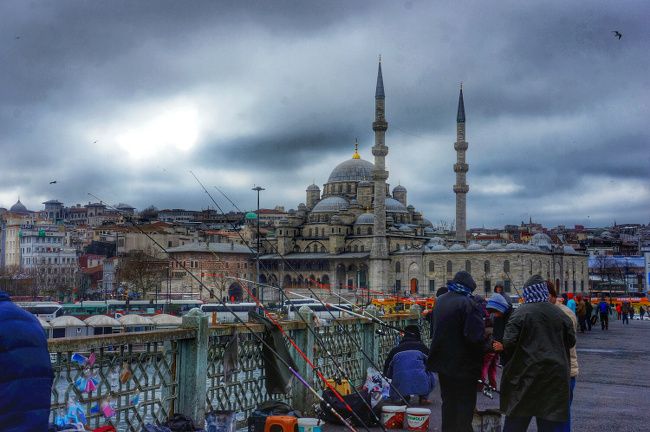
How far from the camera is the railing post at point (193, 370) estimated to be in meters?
5.00

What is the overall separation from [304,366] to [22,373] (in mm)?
4108

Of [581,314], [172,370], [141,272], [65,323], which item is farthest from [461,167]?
[172,370]

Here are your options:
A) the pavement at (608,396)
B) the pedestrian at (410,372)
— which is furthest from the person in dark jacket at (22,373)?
the pedestrian at (410,372)

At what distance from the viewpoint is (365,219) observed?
57.1 m

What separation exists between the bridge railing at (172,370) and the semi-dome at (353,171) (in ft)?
190

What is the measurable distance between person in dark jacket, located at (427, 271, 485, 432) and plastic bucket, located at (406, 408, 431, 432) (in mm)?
1159

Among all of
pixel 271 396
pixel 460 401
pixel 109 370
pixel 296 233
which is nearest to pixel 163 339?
pixel 109 370

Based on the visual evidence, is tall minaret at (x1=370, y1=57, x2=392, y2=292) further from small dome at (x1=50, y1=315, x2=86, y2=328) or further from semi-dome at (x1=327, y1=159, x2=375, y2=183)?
small dome at (x1=50, y1=315, x2=86, y2=328)

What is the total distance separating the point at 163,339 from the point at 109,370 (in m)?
0.52

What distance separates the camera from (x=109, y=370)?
431cm

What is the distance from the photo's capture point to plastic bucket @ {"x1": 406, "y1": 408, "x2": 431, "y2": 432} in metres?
5.78

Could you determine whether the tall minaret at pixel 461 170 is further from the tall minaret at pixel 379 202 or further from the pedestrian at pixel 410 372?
the pedestrian at pixel 410 372

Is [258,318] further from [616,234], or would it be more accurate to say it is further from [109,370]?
[616,234]

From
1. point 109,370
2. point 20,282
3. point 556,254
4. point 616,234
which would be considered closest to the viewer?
point 109,370
